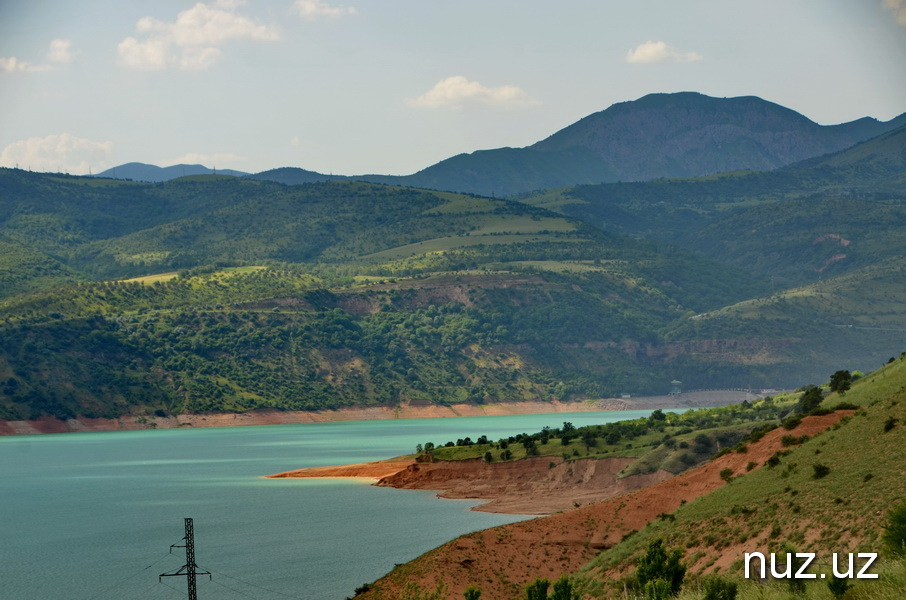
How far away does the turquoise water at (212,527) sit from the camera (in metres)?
74.8

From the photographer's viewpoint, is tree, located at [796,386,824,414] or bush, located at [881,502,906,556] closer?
bush, located at [881,502,906,556]

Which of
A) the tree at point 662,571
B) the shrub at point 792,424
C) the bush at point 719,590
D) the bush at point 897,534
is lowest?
the tree at point 662,571

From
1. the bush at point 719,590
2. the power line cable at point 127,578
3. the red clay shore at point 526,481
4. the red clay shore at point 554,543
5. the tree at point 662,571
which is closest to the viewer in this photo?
the bush at point 719,590

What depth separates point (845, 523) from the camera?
178 feet

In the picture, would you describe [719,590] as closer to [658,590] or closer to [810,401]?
[658,590]

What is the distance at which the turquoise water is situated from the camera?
7481cm

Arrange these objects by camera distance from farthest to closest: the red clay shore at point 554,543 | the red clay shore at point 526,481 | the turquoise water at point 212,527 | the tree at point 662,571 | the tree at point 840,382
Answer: the red clay shore at point 526,481 < the tree at point 840,382 < the turquoise water at point 212,527 < the red clay shore at point 554,543 < the tree at point 662,571

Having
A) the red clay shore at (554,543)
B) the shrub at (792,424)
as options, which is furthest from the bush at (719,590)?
the shrub at (792,424)

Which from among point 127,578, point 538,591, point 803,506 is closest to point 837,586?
point 538,591

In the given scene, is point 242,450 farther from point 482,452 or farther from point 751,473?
point 751,473

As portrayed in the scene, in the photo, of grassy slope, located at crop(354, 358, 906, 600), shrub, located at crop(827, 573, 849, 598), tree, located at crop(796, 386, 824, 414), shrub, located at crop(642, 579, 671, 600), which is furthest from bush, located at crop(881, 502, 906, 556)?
tree, located at crop(796, 386, 824, 414)

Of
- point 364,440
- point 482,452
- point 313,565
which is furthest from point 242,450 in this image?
point 313,565

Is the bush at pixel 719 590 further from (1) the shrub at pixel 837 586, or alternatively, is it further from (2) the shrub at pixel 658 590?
(1) the shrub at pixel 837 586

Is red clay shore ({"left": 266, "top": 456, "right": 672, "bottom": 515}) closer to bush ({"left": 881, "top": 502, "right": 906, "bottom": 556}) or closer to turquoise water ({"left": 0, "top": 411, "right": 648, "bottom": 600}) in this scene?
turquoise water ({"left": 0, "top": 411, "right": 648, "bottom": 600})
